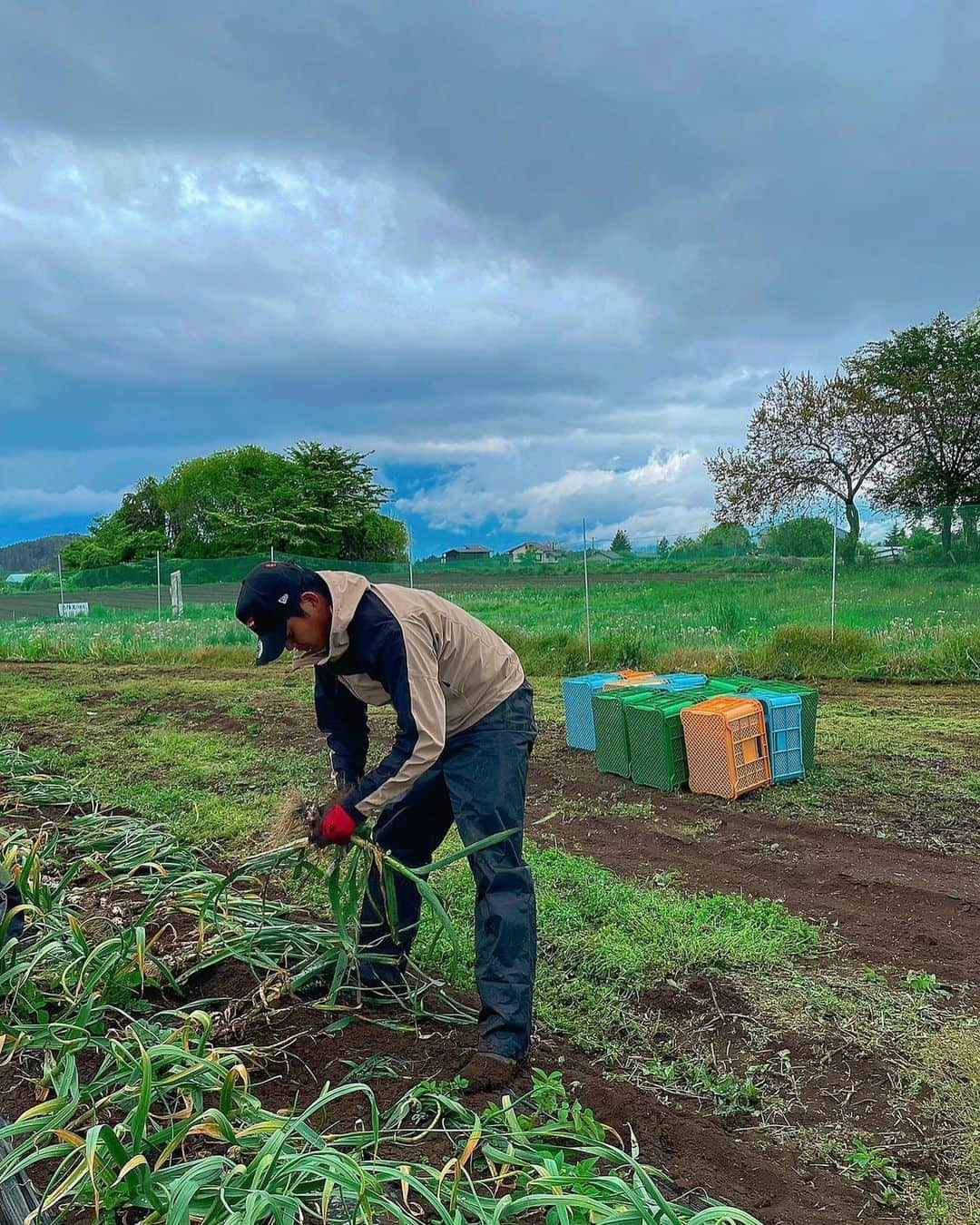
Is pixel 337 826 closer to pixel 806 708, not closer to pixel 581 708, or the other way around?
pixel 806 708

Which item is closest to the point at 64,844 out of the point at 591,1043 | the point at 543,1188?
the point at 591,1043

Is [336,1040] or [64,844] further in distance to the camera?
[64,844]

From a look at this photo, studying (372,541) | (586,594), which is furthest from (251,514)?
(586,594)

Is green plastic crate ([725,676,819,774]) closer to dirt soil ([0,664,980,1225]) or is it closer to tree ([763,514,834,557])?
dirt soil ([0,664,980,1225])

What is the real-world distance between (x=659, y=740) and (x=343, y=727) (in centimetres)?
301

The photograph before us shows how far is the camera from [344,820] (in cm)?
257

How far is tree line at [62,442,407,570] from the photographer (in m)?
38.8

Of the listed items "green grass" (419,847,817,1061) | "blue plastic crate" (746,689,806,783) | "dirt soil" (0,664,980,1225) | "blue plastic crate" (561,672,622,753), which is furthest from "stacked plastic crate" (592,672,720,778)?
"green grass" (419,847,817,1061)

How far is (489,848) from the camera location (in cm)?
269

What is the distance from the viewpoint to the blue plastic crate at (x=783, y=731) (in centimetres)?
568

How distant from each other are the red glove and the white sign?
14.3 metres

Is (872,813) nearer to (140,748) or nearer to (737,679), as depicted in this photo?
(737,679)

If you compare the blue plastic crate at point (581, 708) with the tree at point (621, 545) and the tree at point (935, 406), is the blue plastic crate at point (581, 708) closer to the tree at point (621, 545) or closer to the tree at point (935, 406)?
the tree at point (621, 545)

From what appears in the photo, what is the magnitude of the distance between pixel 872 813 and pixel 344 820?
12.0 ft
